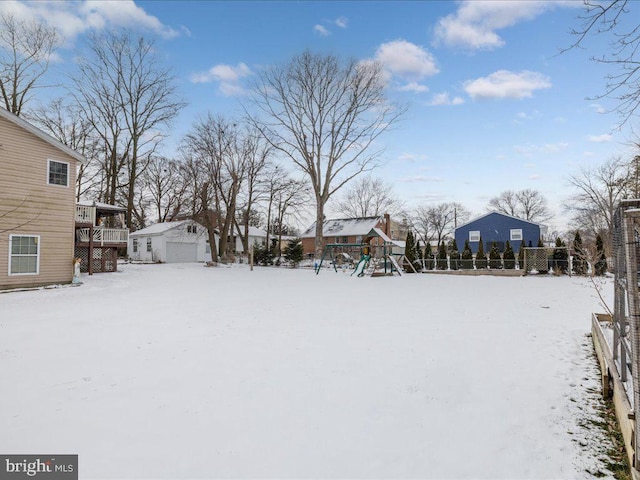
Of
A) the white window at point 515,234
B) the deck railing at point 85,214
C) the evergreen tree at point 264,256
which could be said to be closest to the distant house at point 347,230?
the evergreen tree at point 264,256

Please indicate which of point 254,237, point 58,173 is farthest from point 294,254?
point 58,173

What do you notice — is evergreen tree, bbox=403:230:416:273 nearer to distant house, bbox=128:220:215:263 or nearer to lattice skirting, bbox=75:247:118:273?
lattice skirting, bbox=75:247:118:273

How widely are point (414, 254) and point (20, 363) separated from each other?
22.1 metres

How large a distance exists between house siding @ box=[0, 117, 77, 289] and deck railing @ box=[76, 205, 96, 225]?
2853 millimetres

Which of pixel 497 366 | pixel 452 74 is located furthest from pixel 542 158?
pixel 497 366

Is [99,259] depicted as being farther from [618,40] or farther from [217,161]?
[618,40]

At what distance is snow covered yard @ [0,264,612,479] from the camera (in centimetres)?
291

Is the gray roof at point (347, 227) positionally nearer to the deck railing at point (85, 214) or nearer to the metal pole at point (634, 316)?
the deck railing at point (85, 214)

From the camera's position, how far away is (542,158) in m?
15.3

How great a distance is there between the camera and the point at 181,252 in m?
31.2

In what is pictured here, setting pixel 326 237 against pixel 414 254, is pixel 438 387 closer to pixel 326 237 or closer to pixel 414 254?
pixel 414 254

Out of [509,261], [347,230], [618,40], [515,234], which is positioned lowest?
[509,261]

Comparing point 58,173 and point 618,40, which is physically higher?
point 58,173

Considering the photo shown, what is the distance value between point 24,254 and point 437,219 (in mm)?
57855
